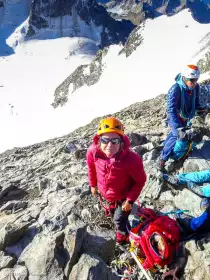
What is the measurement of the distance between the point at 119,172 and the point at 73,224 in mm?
1252

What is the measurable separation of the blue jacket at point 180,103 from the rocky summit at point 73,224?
0.93 metres

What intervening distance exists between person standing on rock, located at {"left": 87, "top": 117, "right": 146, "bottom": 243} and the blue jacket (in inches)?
118

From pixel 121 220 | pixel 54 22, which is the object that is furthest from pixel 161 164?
pixel 54 22

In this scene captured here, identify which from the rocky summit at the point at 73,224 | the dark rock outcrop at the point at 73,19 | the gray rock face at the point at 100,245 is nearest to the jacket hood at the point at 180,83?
the rocky summit at the point at 73,224

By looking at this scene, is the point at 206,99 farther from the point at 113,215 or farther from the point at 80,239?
the point at 80,239

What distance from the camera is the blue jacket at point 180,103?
29.1 ft

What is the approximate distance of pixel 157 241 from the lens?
596 cm

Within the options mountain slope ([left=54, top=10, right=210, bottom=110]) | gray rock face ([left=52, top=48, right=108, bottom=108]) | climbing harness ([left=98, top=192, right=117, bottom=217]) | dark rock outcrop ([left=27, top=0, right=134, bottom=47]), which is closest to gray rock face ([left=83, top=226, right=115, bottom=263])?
climbing harness ([left=98, top=192, right=117, bottom=217])

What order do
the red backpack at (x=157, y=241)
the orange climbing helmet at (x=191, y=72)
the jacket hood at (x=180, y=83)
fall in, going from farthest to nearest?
the jacket hood at (x=180, y=83), the orange climbing helmet at (x=191, y=72), the red backpack at (x=157, y=241)

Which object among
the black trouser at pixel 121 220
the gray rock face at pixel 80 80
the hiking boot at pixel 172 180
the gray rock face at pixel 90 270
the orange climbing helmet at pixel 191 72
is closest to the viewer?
the gray rock face at pixel 90 270

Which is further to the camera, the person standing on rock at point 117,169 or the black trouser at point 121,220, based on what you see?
the black trouser at point 121,220

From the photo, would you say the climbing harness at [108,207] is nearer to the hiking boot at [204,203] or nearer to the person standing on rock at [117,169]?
the person standing on rock at [117,169]

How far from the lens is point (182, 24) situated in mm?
105188

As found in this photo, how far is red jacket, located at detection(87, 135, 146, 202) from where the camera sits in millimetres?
6312
